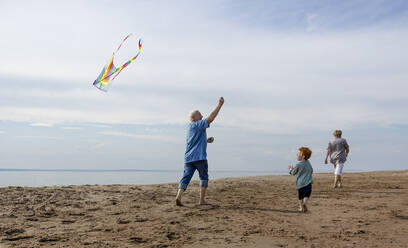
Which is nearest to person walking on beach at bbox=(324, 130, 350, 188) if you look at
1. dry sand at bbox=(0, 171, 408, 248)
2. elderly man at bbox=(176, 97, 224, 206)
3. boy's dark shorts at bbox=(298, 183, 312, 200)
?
dry sand at bbox=(0, 171, 408, 248)

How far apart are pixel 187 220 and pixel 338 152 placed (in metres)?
7.70

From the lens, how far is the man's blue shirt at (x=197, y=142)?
7191 mm

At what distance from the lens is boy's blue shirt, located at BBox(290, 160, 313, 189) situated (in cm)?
741

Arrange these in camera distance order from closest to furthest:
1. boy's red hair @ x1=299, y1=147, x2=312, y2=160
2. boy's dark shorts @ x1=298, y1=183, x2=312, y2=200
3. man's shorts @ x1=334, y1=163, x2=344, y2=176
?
boy's dark shorts @ x1=298, y1=183, x2=312, y2=200
boy's red hair @ x1=299, y1=147, x2=312, y2=160
man's shorts @ x1=334, y1=163, x2=344, y2=176

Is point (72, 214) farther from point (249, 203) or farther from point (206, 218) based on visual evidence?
point (249, 203)

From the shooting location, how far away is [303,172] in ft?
24.6

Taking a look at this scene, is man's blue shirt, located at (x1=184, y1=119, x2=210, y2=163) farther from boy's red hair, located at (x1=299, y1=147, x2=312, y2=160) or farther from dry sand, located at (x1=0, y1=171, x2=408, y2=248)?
boy's red hair, located at (x1=299, y1=147, x2=312, y2=160)

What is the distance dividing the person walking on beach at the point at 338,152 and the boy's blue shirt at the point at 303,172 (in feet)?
15.8

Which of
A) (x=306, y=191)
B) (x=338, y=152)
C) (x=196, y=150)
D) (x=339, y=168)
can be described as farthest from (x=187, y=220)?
(x=338, y=152)

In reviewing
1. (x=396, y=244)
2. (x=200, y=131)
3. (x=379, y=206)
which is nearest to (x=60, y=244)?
(x=200, y=131)

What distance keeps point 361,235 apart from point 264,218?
172cm

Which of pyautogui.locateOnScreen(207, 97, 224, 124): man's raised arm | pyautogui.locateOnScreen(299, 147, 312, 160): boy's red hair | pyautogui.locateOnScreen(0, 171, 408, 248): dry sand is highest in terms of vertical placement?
pyautogui.locateOnScreen(207, 97, 224, 124): man's raised arm

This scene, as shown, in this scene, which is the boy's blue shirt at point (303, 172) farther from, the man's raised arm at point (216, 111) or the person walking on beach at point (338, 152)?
the person walking on beach at point (338, 152)

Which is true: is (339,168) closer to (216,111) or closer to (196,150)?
(196,150)
